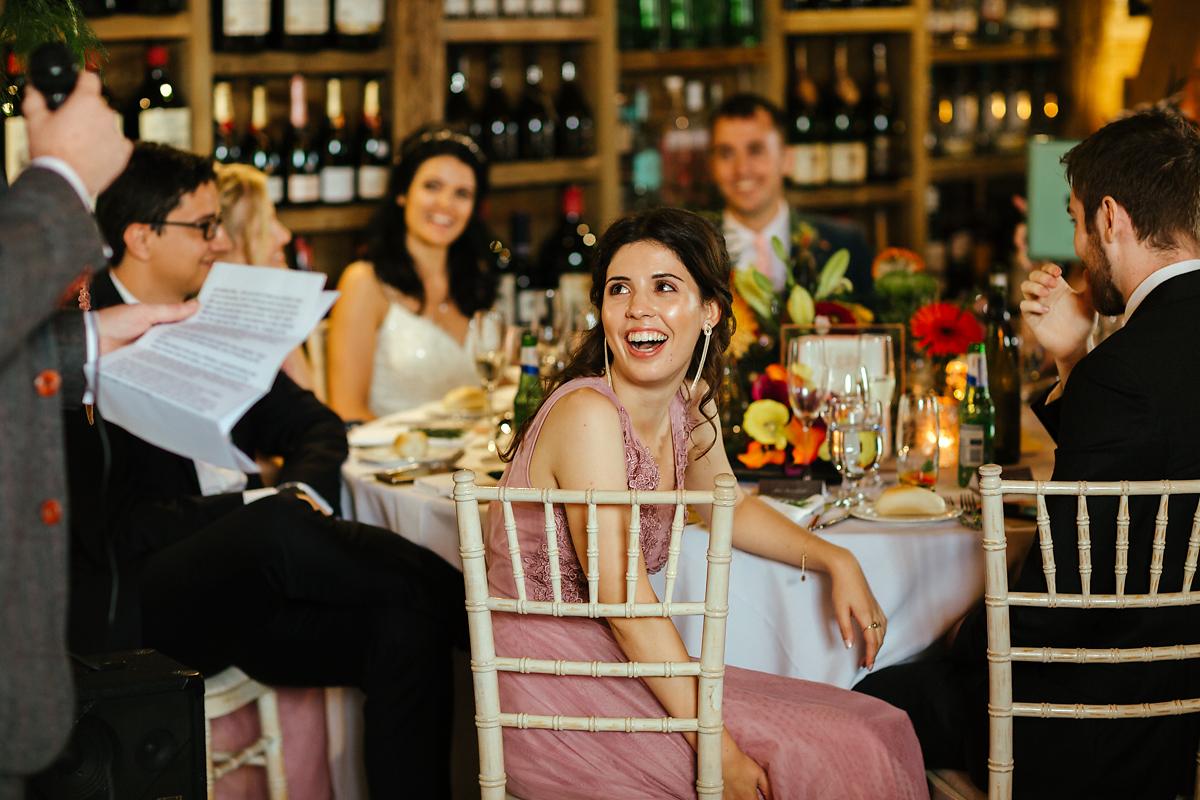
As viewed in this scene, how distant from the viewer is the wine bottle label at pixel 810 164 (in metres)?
4.90

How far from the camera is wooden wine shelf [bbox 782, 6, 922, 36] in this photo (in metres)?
4.80

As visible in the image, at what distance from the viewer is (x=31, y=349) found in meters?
1.37

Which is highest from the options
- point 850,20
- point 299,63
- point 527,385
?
point 850,20

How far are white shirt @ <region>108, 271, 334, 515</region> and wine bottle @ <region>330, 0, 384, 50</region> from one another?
166cm

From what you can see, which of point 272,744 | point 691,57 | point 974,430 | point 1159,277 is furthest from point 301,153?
point 1159,277

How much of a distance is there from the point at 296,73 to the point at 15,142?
935 mm

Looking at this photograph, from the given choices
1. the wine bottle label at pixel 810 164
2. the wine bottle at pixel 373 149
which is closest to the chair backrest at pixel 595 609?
the wine bottle at pixel 373 149

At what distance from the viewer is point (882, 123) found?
5062 mm

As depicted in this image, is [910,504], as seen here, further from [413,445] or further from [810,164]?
[810,164]

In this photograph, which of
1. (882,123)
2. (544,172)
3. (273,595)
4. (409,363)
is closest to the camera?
(273,595)

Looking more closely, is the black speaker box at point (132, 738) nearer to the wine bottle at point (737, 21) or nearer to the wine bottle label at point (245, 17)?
the wine bottle label at point (245, 17)

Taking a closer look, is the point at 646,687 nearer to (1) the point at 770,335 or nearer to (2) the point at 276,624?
(2) the point at 276,624

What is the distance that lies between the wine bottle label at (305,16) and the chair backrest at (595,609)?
2.64 meters

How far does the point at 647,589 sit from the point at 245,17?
2.69 meters
